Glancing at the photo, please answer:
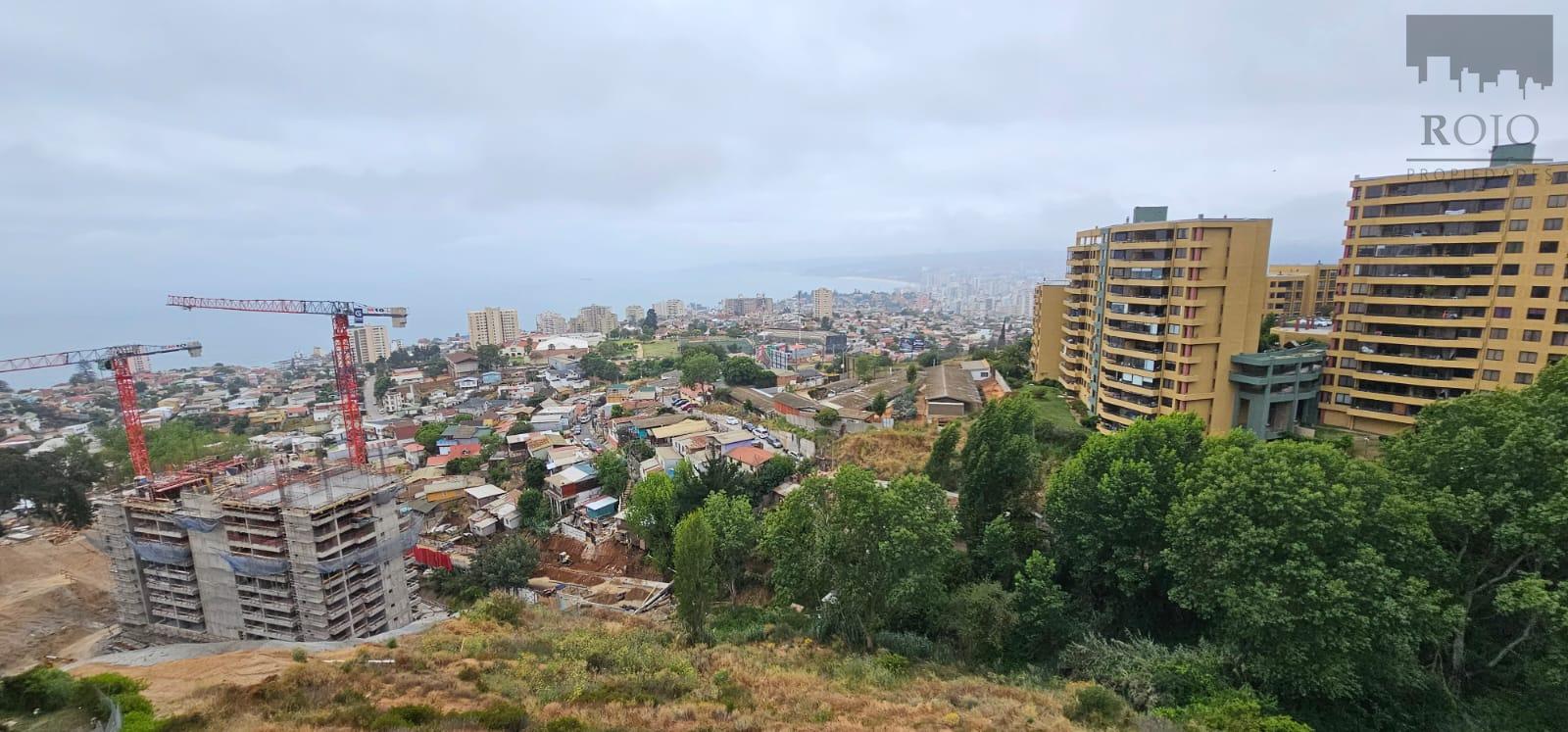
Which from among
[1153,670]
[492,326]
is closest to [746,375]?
[1153,670]

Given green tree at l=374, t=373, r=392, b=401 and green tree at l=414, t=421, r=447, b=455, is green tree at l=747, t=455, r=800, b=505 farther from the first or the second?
green tree at l=374, t=373, r=392, b=401

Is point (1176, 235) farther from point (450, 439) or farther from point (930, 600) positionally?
point (450, 439)

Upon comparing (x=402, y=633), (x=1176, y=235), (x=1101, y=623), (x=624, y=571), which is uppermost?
(x=1176, y=235)

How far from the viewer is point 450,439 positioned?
3756 cm

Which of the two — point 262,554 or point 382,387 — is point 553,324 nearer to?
point 382,387

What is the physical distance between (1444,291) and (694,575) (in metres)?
25.9

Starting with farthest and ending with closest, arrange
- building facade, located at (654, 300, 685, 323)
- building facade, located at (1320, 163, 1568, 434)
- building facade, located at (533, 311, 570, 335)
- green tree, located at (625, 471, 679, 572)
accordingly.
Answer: building facade, located at (654, 300, 685, 323) < building facade, located at (533, 311, 570, 335) < green tree, located at (625, 471, 679, 572) < building facade, located at (1320, 163, 1568, 434)

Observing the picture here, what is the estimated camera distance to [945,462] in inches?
784

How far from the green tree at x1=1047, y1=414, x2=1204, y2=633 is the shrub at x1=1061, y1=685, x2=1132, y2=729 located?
11.6ft

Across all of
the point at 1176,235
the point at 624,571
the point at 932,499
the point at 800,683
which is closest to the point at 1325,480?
the point at 932,499

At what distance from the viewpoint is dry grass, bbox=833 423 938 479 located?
23.1 meters

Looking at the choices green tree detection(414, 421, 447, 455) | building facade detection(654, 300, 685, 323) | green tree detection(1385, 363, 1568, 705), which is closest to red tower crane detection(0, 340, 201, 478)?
green tree detection(414, 421, 447, 455)

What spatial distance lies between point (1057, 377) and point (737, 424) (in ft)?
57.4

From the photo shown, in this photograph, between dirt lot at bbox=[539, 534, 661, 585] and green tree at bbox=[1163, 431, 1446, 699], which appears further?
dirt lot at bbox=[539, 534, 661, 585]
